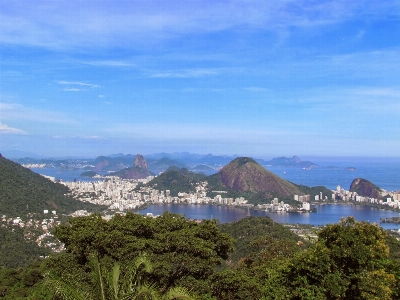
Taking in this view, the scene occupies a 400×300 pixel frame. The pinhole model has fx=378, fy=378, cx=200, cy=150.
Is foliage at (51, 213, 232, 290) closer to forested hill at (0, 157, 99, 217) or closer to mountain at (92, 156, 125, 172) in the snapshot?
forested hill at (0, 157, 99, 217)

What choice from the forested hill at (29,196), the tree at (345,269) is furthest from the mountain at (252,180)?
the tree at (345,269)

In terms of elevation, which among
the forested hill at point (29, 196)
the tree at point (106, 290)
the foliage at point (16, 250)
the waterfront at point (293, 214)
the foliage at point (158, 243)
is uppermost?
the tree at point (106, 290)

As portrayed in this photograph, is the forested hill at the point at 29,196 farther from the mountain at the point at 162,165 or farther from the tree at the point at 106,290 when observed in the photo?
the mountain at the point at 162,165

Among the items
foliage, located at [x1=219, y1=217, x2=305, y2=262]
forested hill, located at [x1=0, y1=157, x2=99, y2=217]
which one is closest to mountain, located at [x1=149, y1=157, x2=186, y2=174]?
forested hill, located at [x1=0, y1=157, x2=99, y2=217]

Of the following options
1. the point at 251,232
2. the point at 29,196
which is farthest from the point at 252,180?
the point at 251,232

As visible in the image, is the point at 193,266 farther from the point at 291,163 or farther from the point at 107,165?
the point at 291,163

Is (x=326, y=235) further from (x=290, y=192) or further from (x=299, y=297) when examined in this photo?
(x=290, y=192)
